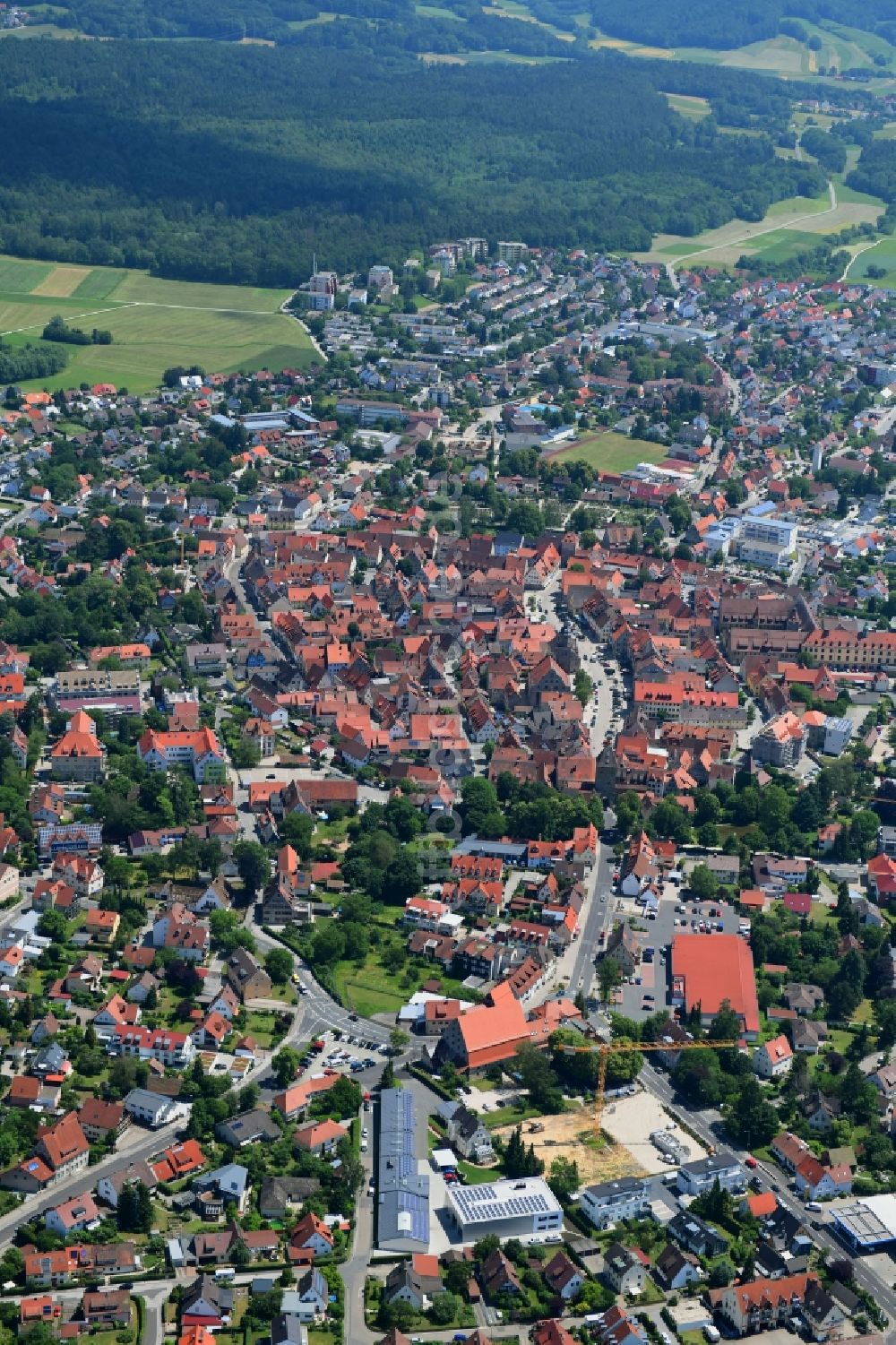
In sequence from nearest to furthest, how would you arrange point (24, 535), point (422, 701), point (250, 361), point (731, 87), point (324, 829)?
1. point (324, 829)
2. point (422, 701)
3. point (24, 535)
4. point (250, 361)
5. point (731, 87)

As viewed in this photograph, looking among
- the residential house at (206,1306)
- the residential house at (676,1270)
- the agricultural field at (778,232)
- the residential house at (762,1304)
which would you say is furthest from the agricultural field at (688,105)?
the residential house at (206,1306)

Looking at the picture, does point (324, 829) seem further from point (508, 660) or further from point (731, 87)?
point (731, 87)

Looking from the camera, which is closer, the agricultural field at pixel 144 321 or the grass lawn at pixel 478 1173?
the grass lawn at pixel 478 1173

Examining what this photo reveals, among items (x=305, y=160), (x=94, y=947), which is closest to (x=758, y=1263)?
(x=94, y=947)

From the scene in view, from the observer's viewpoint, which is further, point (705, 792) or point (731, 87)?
point (731, 87)

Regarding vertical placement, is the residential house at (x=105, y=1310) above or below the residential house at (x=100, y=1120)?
above

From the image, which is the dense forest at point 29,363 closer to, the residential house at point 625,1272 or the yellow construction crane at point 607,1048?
the yellow construction crane at point 607,1048
